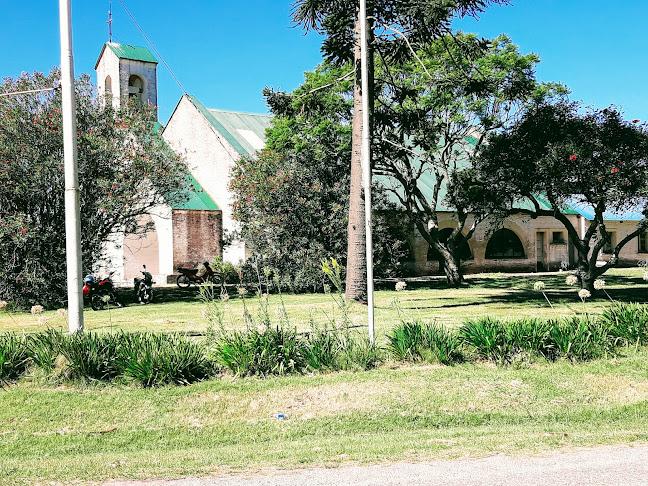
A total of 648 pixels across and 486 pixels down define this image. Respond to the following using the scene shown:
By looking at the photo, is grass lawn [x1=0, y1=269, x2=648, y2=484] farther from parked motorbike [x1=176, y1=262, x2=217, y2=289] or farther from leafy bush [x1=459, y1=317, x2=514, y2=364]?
parked motorbike [x1=176, y1=262, x2=217, y2=289]

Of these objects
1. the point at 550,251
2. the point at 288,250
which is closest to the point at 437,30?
the point at 288,250

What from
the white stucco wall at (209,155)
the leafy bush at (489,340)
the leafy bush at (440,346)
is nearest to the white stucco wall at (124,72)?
the white stucco wall at (209,155)

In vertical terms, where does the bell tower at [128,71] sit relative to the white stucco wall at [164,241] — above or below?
above

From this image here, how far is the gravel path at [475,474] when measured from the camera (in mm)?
4562

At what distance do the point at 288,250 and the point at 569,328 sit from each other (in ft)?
53.6

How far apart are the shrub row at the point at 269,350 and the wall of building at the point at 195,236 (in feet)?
66.5

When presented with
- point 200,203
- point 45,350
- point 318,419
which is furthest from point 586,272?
point 200,203

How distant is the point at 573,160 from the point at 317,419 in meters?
12.0

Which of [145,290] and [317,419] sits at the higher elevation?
[145,290]

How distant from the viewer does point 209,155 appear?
3170 centimetres

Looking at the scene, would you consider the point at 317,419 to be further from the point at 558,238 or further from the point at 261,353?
the point at 558,238

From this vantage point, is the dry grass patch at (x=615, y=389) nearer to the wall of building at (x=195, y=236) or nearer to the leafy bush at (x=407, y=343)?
the leafy bush at (x=407, y=343)

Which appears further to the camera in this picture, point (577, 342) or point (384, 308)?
point (384, 308)

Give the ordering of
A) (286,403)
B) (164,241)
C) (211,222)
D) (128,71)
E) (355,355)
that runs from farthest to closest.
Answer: (128,71)
(211,222)
(164,241)
(355,355)
(286,403)
